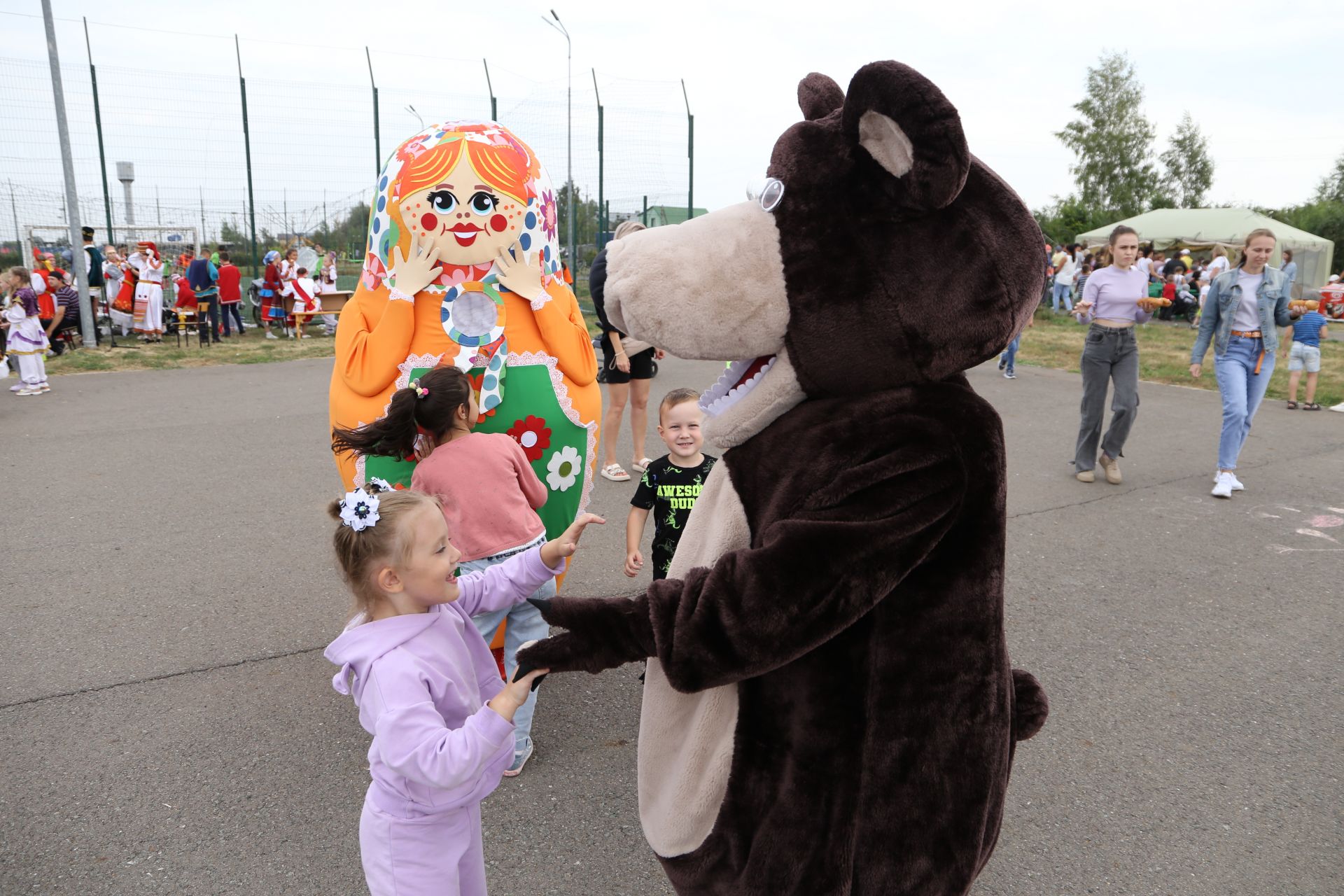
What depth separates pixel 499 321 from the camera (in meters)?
3.10

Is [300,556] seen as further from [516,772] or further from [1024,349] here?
[1024,349]

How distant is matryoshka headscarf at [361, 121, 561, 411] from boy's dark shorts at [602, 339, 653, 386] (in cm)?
290

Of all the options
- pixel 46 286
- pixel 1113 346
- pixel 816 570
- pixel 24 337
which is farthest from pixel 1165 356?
pixel 46 286

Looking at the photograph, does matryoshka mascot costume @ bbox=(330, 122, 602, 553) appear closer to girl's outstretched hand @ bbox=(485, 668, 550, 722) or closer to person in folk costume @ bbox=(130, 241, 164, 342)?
girl's outstretched hand @ bbox=(485, 668, 550, 722)

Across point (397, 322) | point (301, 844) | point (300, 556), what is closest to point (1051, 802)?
point (301, 844)

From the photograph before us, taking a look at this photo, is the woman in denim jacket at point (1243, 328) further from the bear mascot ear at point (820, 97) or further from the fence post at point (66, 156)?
the fence post at point (66, 156)

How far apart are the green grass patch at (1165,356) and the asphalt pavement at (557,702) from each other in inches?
183

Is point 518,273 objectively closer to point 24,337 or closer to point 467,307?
point 467,307

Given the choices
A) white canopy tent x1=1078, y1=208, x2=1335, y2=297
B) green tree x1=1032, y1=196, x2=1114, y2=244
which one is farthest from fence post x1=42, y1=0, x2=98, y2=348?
green tree x1=1032, y1=196, x2=1114, y2=244

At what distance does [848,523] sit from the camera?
136 cm

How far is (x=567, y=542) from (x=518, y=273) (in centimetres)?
145

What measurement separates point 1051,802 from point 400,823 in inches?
82.7

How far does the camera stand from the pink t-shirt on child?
2779mm

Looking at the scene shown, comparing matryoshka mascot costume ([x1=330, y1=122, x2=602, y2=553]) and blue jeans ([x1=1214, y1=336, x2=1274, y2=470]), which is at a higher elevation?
matryoshka mascot costume ([x1=330, y1=122, x2=602, y2=553])
